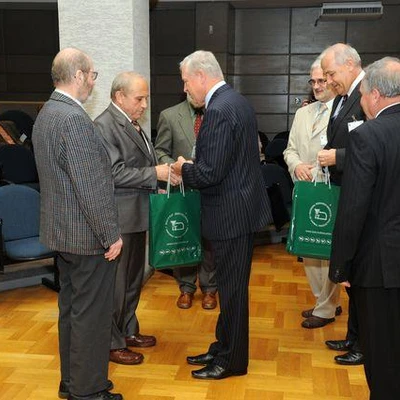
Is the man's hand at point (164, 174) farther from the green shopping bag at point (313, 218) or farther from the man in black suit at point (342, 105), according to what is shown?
the man in black suit at point (342, 105)

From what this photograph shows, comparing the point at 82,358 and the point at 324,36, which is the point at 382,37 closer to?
the point at 324,36

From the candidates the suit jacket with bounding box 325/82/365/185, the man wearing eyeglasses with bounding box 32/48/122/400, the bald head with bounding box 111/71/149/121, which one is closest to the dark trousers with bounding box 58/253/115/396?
the man wearing eyeglasses with bounding box 32/48/122/400

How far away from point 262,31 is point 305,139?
6.61 m

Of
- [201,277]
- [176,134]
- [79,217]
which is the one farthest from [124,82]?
[201,277]

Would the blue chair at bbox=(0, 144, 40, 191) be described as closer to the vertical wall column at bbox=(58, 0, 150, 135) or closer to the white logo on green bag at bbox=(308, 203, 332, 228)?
the vertical wall column at bbox=(58, 0, 150, 135)

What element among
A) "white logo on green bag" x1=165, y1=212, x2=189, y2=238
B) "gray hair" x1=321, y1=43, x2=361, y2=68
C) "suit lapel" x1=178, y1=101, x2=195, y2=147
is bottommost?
"white logo on green bag" x1=165, y1=212, x2=189, y2=238

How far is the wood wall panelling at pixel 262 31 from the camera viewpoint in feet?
30.7

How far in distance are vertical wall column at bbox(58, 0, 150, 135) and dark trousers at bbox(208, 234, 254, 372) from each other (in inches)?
69.5

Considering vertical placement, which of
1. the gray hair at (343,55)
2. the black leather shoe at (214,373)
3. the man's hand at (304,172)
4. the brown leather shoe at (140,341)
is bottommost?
the brown leather shoe at (140,341)

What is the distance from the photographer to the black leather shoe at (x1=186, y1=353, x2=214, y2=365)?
2.89 m

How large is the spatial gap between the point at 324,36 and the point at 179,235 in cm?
747

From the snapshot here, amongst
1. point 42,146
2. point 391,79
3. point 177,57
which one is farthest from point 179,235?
point 177,57

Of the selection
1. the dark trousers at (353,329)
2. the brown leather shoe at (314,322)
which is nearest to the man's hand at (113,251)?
the dark trousers at (353,329)

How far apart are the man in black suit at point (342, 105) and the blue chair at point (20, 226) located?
6.70 ft
